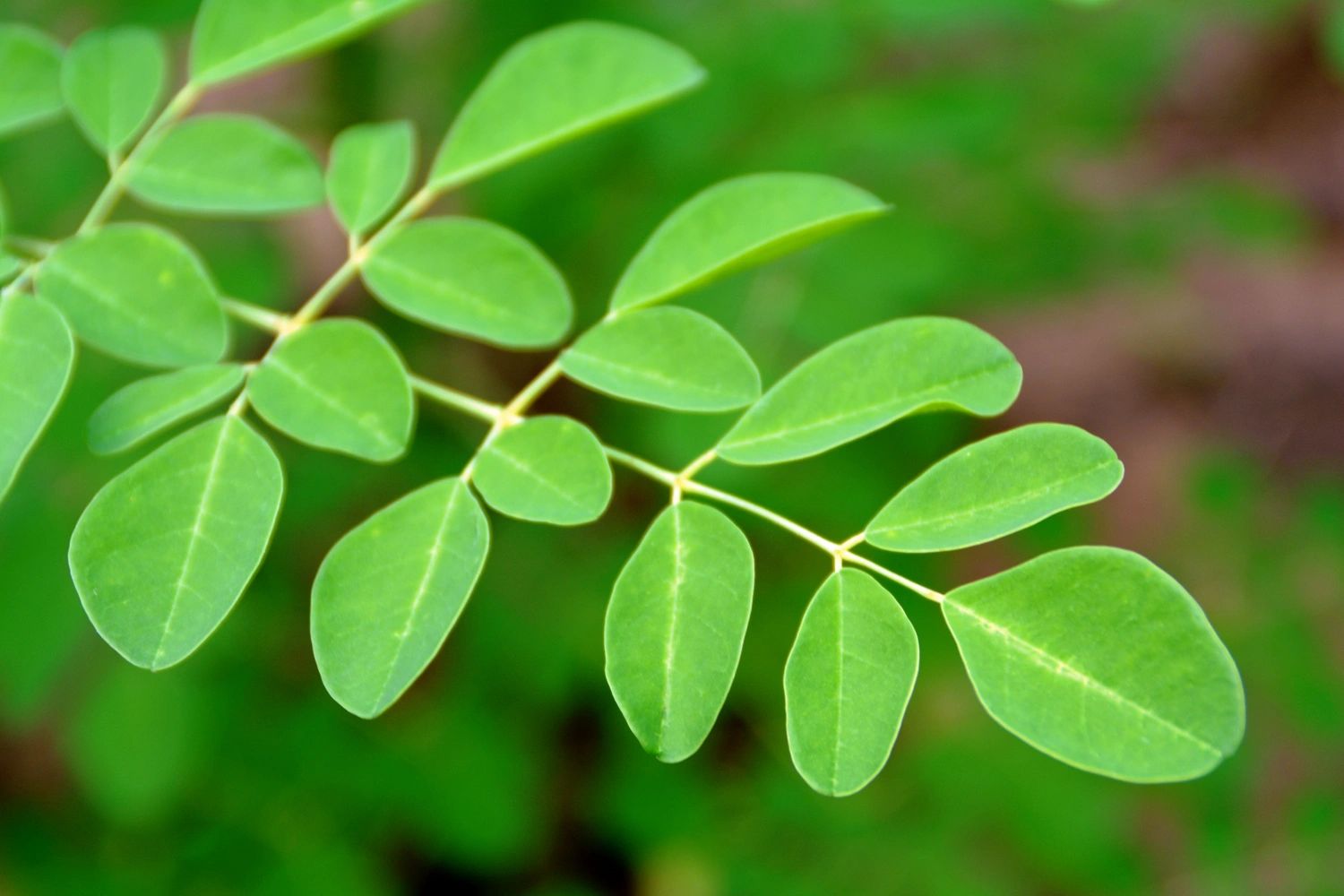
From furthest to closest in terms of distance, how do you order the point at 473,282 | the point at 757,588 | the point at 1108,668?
the point at 757,588 < the point at 473,282 < the point at 1108,668

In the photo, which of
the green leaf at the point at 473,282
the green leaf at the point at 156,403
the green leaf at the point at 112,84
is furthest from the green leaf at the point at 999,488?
the green leaf at the point at 112,84

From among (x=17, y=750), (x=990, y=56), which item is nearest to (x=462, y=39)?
(x=990, y=56)

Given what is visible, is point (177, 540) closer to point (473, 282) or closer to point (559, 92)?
point (473, 282)

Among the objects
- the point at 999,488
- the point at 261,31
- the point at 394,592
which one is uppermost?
the point at 261,31

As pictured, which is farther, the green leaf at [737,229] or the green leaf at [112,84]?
the green leaf at [112,84]

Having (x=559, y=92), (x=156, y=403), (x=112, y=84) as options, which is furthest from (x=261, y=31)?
(x=156, y=403)

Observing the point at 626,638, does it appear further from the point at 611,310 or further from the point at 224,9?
the point at 224,9

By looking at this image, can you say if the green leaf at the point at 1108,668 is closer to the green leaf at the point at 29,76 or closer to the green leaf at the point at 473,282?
the green leaf at the point at 473,282
